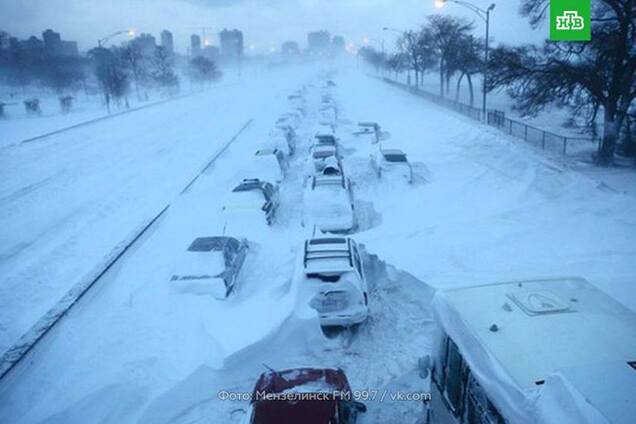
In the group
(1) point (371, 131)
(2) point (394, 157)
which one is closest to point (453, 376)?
(2) point (394, 157)

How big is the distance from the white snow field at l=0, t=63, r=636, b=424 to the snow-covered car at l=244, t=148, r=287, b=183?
0.56 metres

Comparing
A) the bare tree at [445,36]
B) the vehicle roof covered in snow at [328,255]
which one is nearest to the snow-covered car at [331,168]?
the vehicle roof covered in snow at [328,255]

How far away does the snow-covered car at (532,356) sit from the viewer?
3.37 m

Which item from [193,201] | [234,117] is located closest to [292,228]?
[193,201]

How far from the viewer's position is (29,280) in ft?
39.7

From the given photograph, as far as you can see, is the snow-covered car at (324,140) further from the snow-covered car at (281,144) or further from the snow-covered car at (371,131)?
the snow-covered car at (371,131)

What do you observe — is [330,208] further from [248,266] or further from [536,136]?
[536,136]

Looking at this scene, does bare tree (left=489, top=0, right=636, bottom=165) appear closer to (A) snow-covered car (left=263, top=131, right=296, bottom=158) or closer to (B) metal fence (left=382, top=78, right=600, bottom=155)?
(B) metal fence (left=382, top=78, right=600, bottom=155)

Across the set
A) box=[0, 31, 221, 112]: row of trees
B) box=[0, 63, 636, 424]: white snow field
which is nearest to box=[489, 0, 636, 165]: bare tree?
box=[0, 63, 636, 424]: white snow field

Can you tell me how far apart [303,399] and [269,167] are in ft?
50.0

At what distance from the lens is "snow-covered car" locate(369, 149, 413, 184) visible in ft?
60.0

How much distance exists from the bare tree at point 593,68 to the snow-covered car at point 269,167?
10.4 m

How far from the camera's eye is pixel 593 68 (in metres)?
19.1

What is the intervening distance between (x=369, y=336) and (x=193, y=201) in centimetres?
1102
